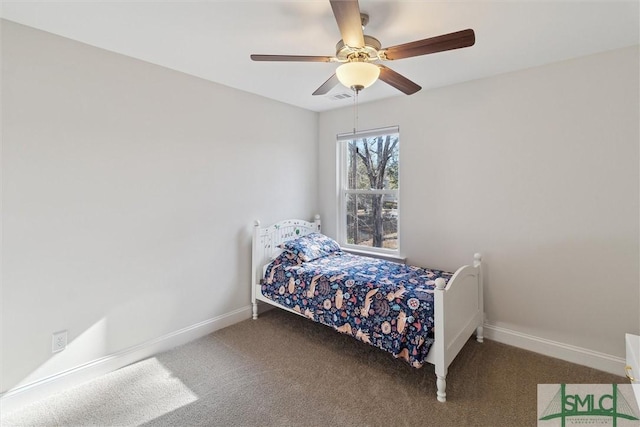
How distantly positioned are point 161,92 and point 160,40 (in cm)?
54

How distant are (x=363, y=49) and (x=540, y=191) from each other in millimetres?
1922

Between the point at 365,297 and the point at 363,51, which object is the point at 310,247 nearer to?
the point at 365,297

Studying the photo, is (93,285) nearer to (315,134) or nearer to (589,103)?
(315,134)

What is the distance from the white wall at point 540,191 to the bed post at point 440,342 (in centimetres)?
113

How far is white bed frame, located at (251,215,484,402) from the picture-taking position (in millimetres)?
2047

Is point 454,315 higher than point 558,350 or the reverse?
higher

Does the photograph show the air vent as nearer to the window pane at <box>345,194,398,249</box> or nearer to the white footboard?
the window pane at <box>345,194,398,249</box>

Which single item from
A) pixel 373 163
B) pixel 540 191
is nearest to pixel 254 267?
pixel 373 163

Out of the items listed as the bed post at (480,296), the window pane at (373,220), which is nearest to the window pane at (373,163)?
the window pane at (373,220)

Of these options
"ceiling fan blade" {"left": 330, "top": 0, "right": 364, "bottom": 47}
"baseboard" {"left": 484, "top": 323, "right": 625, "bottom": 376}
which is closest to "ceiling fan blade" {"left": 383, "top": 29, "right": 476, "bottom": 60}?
"ceiling fan blade" {"left": 330, "top": 0, "right": 364, "bottom": 47}

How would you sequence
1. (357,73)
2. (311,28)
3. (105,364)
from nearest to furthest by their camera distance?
(357,73) → (311,28) → (105,364)

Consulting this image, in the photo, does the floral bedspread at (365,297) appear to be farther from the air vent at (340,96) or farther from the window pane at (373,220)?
the air vent at (340,96)

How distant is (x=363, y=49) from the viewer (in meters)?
1.77

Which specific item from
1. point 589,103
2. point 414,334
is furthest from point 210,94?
point 589,103
